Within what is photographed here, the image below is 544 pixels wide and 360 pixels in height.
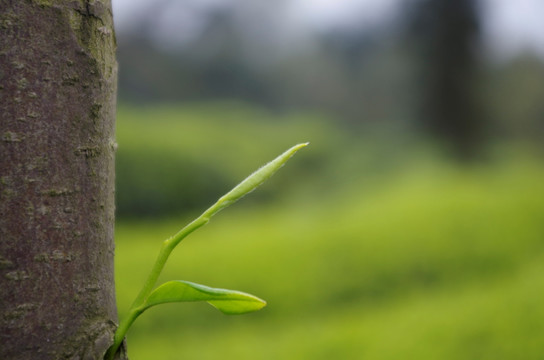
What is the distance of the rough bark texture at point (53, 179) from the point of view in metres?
0.26

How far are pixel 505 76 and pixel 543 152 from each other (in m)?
1.09

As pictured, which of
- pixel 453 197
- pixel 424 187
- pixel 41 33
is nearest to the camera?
pixel 41 33

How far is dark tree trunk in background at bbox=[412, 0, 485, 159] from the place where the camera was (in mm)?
6012

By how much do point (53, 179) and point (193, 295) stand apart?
0.32 feet

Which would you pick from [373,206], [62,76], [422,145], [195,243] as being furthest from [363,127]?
[62,76]

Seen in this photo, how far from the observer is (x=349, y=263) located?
3.27 meters

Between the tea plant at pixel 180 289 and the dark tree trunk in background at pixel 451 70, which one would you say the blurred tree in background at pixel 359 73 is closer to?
the dark tree trunk in background at pixel 451 70

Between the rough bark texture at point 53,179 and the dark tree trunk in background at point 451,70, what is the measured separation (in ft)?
20.4

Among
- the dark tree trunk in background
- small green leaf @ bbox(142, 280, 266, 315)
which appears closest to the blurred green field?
the dark tree trunk in background

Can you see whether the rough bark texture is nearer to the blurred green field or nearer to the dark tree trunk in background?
the blurred green field

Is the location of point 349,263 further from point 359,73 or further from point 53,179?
point 359,73

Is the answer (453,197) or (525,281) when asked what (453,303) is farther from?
(453,197)

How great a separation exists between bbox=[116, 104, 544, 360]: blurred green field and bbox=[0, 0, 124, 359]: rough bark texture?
6.75ft

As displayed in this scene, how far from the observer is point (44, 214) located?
27 cm
